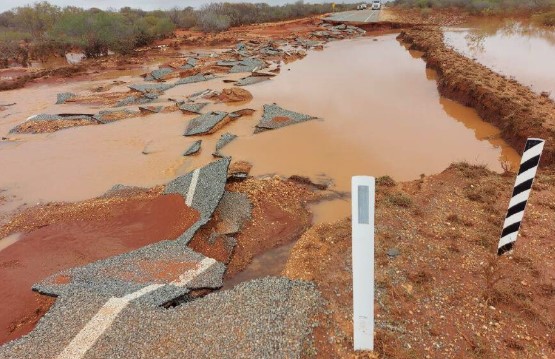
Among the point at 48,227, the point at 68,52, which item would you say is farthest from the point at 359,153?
the point at 68,52

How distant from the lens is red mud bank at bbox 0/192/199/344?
577 centimetres

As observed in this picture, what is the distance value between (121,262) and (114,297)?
1.14m

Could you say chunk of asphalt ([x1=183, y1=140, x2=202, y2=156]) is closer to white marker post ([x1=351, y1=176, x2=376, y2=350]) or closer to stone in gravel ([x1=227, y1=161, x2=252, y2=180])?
stone in gravel ([x1=227, y1=161, x2=252, y2=180])

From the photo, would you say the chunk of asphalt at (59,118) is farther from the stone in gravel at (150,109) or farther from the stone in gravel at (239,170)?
the stone in gravel at (239,170)

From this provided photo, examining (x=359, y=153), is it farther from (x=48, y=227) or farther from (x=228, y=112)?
(x=48, y=227)

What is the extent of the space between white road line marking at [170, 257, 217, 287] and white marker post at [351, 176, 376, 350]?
112 inches

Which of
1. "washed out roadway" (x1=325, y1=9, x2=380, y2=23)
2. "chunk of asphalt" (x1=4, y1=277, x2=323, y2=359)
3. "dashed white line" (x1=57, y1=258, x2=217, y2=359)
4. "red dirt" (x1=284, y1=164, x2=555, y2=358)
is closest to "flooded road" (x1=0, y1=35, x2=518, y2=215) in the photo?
"red dirt" (x1=284, y1=164, x2=555, y2=358)

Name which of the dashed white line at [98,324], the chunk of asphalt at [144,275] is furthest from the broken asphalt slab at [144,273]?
the dashed white line at [98,324]

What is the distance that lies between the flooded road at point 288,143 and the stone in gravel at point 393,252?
3.33 metres

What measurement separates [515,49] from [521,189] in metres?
23.0

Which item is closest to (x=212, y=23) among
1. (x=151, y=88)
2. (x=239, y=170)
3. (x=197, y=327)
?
(x=151, y=88)

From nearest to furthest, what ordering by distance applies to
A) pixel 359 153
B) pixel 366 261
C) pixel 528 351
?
pixel 366 261 < pixel 528 351 < pixel 359 153

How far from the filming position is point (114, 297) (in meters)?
5.01

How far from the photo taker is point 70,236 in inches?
293
